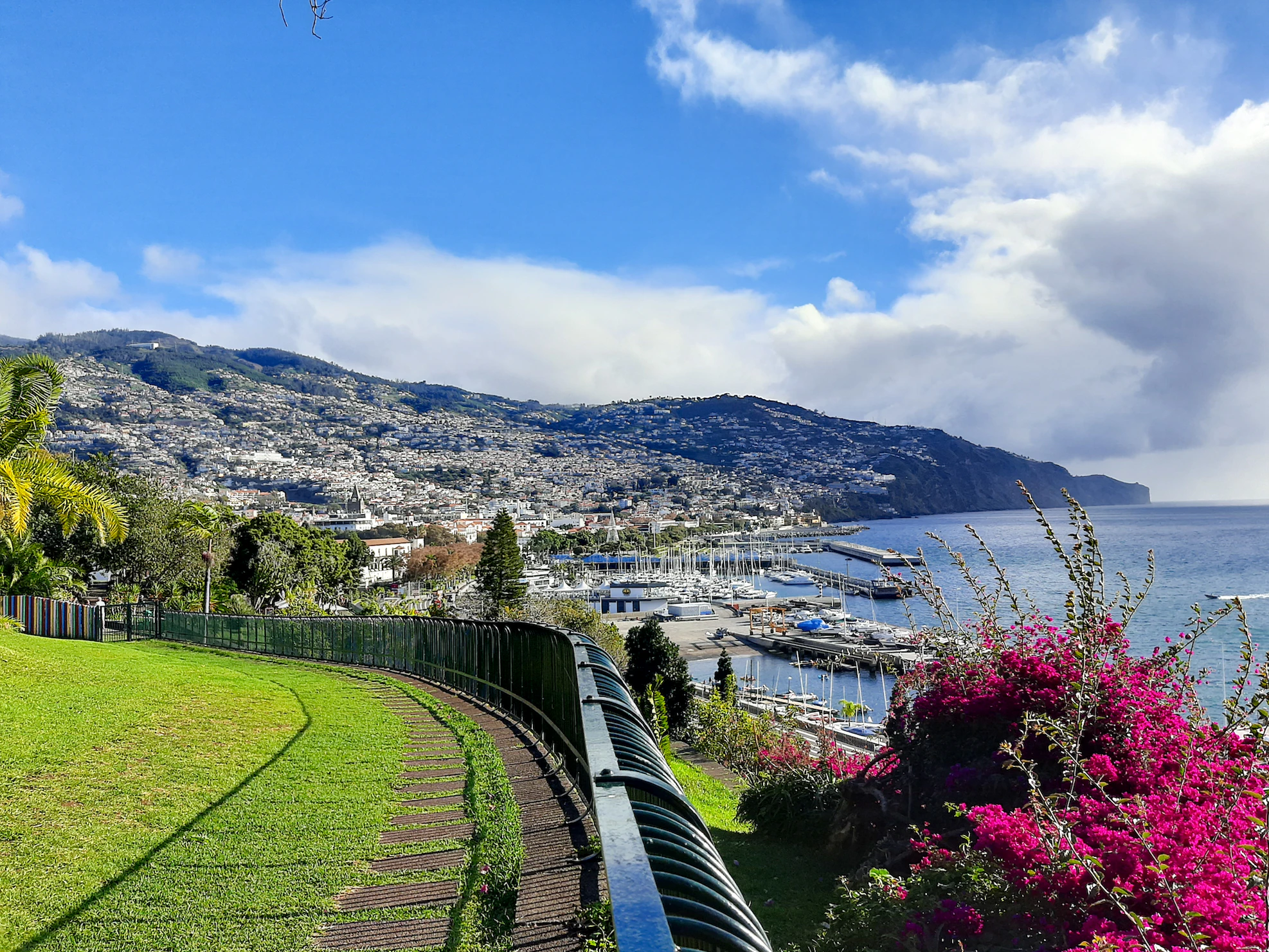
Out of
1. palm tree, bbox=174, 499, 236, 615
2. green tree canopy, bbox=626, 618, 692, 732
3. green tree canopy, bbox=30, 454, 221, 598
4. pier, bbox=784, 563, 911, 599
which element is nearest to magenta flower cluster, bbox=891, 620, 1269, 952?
green tree canopy, bbox=626, 618, 692, 732

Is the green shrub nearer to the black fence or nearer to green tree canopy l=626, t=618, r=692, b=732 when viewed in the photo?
the black fence

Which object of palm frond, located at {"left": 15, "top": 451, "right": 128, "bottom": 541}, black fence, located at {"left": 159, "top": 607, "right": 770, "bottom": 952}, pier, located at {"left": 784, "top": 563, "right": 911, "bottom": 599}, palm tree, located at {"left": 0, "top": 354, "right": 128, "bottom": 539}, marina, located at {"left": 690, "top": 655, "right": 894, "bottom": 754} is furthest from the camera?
pier, located at {"left": 784, "top": 563, "right": 911, "bottom": 599}

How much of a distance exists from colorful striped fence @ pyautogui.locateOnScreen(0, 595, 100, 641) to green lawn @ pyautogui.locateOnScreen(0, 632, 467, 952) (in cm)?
1209

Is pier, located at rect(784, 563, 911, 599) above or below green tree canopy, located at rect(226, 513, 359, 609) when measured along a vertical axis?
below

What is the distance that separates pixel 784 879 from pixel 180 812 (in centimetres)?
423

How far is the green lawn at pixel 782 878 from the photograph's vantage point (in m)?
5.36

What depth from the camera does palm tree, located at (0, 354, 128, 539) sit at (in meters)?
11.8

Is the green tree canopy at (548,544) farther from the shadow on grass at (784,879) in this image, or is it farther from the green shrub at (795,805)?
the shadow on grass at (784,879)

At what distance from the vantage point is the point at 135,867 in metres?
4.20

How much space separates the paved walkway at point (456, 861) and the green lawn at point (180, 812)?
121 millimetres

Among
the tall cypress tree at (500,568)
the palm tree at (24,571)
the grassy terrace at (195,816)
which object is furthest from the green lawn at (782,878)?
the tall cypress tree at (500,568)

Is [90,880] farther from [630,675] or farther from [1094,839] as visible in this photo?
[630,675]

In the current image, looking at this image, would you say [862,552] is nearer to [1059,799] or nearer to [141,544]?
[141,544]

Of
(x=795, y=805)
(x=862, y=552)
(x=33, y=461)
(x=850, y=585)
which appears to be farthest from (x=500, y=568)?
(x=862, y=552)
